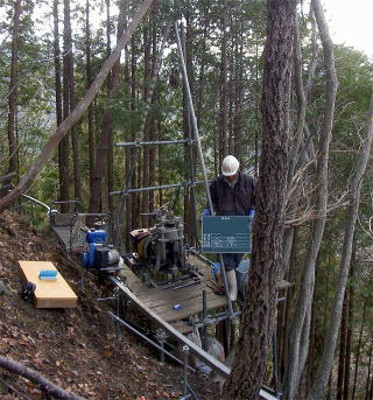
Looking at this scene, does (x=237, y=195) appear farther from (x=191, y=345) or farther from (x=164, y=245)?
(x=191, y=345)

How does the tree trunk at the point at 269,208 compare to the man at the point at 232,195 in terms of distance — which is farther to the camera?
the man at the point at 232,195

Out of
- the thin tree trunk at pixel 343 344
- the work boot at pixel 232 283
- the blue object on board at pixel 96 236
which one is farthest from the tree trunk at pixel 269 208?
the thin tree trunk at pixel 343 344

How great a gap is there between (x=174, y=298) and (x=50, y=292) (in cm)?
207

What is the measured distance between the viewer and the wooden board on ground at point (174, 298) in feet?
20.5

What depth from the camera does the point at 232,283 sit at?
6727 millimetres

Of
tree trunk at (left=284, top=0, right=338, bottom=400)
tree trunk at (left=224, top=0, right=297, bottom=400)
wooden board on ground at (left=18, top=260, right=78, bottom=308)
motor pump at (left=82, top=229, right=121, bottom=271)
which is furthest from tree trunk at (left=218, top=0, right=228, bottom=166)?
tree trunk at (left=224, top=0, right=297, bottom=400)

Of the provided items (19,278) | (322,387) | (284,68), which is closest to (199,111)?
(322,387)

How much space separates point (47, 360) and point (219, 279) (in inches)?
131

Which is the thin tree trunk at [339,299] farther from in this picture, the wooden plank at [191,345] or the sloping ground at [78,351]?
the wooden plank at [191,345]

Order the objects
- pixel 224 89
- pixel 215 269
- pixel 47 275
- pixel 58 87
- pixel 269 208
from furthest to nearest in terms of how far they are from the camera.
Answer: pixel 58 87, pixel 224 89, pixel 215 269, pixel 47 275, pixel 269 208

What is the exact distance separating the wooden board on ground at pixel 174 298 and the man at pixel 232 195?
36cm

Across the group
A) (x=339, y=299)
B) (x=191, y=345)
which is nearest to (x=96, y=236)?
(x=191, y=345)

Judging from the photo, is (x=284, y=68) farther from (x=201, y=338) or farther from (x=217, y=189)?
(x=201, y=338)

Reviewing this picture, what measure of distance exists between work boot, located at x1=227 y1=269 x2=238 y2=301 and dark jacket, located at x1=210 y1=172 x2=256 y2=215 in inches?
32.8
